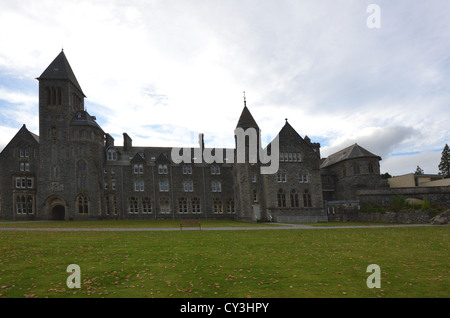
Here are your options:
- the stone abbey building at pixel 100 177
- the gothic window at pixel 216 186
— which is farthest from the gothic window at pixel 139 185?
the gothic window at pixel 216 186

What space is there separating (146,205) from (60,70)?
2824 centimetres

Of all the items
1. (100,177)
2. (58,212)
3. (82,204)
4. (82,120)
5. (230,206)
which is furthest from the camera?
(230,206)

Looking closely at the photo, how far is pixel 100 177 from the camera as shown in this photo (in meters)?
54.0

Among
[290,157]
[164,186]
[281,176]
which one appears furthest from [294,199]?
[164,186]

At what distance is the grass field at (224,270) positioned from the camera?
8.66 meters

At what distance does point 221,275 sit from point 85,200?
155ft

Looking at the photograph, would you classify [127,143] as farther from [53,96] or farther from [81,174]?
[53,96]

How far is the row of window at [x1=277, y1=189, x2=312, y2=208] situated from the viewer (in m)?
48.9

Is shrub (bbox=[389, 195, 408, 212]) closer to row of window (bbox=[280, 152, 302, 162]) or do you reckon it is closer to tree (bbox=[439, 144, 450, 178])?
row of window (bbox=[280, 152, 302, 162])

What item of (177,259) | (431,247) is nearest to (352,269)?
(177,259)

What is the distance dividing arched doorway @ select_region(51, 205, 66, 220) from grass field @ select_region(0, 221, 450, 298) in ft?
126

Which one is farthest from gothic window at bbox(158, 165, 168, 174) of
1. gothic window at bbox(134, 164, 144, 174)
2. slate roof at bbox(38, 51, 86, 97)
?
slate roof at bbox(38, 51, 86, 97)
